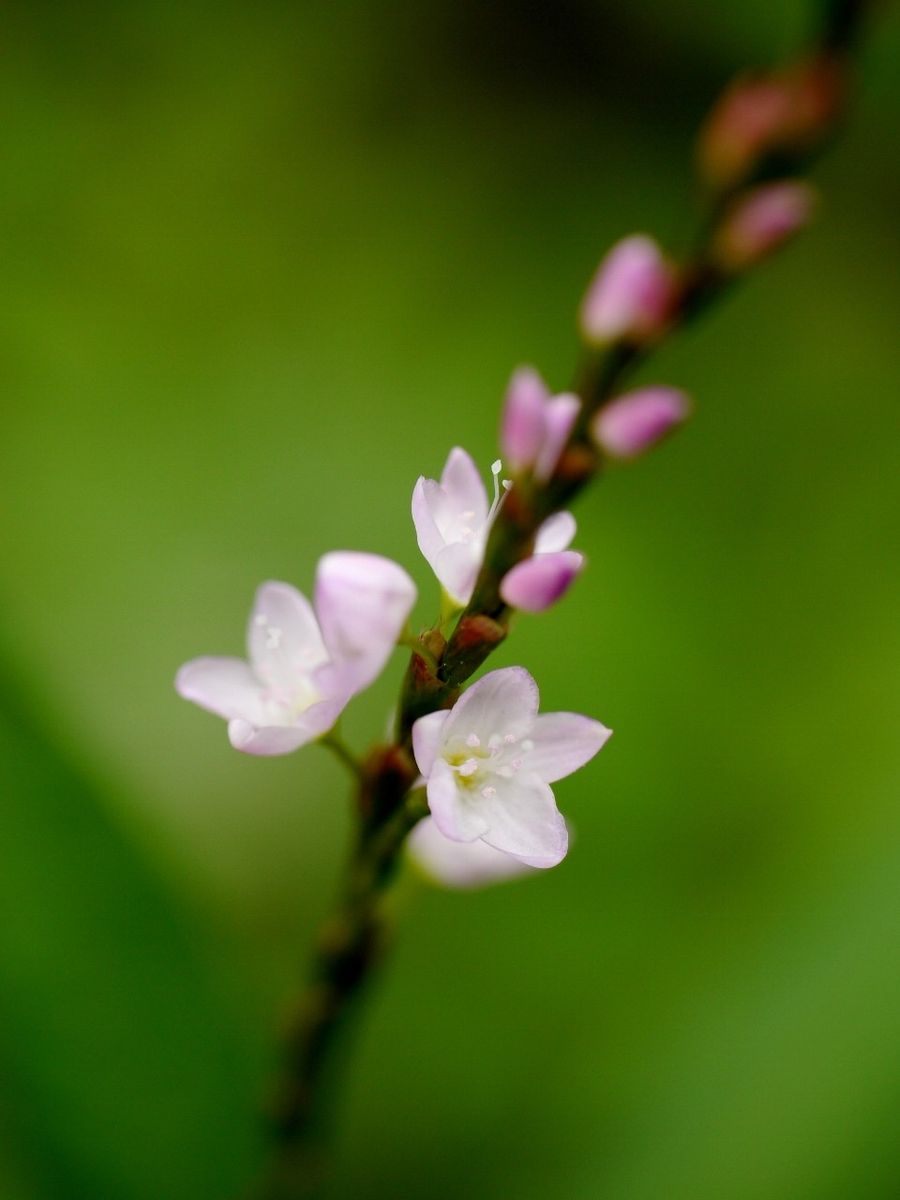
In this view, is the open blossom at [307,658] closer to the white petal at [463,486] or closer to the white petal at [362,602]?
the white petal at [362,602]

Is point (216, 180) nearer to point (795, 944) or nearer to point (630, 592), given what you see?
point (630, 592)

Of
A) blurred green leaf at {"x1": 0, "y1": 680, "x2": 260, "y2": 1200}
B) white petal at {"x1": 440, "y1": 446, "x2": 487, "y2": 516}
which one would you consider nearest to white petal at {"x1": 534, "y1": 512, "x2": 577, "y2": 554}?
white petal at {"x1": 440, "y1": 446, "x2": 487, "y2": 516}

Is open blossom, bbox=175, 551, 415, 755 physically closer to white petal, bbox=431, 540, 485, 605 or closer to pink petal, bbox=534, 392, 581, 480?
white petal, bbox=431, 540, 485, 605

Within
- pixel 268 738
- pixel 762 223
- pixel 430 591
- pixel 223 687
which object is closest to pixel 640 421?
pixel 762 223

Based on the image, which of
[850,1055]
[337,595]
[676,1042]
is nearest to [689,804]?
[676,1042]

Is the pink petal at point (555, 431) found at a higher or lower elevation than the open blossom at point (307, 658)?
higher

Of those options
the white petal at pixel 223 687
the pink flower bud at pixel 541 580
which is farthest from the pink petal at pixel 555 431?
the white petal at pixel 223 687
